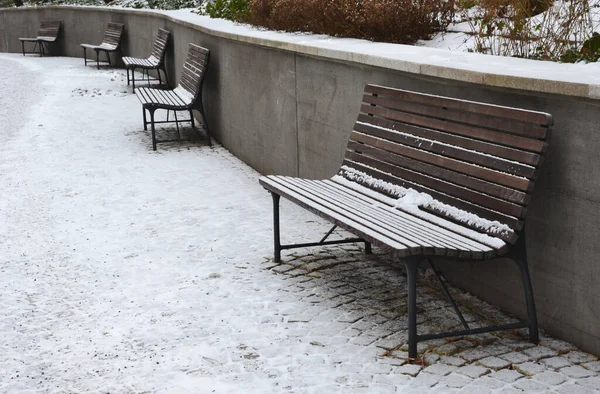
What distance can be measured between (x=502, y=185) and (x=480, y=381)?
3.29 feet

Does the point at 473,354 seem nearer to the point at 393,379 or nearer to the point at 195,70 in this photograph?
the point at 393,379

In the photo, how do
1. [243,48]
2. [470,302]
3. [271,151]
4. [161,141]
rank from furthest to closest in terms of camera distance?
[161,141]
[243,48]
[271,151]
[470,302]

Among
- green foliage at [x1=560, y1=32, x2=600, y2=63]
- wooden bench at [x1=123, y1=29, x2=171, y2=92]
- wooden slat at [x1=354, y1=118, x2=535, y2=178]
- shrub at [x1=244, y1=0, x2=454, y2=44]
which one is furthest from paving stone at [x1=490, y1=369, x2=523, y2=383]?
wooden bench at [x1=123, y1=29, x2=171, y2=92]

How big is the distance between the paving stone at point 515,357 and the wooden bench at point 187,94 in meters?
6.21

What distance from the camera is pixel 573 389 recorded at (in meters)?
3.68

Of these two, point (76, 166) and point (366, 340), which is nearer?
point (366, 340)

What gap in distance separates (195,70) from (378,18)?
3677 millimetres

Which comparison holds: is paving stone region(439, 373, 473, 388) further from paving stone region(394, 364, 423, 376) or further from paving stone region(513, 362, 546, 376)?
paving stone region(513, 362, 546, 376)

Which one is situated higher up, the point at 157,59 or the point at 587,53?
the point at 587,53

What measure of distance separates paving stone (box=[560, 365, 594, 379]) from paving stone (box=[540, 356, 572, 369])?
35 millimetres

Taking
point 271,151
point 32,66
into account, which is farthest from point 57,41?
point 271,151

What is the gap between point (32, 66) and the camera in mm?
19688

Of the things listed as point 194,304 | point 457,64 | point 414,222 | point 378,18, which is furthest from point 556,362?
point 378,18

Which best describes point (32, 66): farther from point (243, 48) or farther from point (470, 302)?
point (470, 302)
